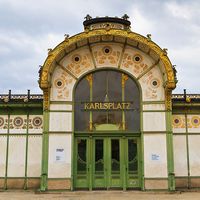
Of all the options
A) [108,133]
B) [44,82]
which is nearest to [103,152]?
[108,133]

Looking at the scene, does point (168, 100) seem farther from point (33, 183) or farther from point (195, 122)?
point (33, 183)

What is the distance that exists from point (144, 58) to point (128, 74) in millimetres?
1132

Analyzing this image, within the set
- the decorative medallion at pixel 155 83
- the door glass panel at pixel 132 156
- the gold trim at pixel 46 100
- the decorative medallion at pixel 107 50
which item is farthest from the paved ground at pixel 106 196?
the decorative medallion at pixel 107 50

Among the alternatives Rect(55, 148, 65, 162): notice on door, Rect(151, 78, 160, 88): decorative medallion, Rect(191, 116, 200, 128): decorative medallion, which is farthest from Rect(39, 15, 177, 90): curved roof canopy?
Rect(55, 148, 65, 162): notice on door

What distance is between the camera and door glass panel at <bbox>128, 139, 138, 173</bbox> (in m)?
16.8

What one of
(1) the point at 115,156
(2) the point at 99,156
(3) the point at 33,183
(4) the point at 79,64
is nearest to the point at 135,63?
(4) the point at 79,64

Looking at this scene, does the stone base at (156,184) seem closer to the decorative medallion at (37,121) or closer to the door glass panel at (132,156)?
the door glass panel at (132,156)

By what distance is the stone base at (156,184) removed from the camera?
16219 mm

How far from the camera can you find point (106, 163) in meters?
16.7

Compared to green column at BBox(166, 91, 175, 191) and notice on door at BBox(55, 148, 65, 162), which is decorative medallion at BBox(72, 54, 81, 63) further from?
green column at BBox(166, 91, 175, 191)

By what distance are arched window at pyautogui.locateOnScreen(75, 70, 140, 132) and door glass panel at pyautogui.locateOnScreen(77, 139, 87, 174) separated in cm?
66

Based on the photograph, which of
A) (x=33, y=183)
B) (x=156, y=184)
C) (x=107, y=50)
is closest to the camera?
(x=156, y=184)

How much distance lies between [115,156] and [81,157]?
1.58m

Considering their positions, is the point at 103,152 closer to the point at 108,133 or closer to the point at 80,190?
the point at 108,133
